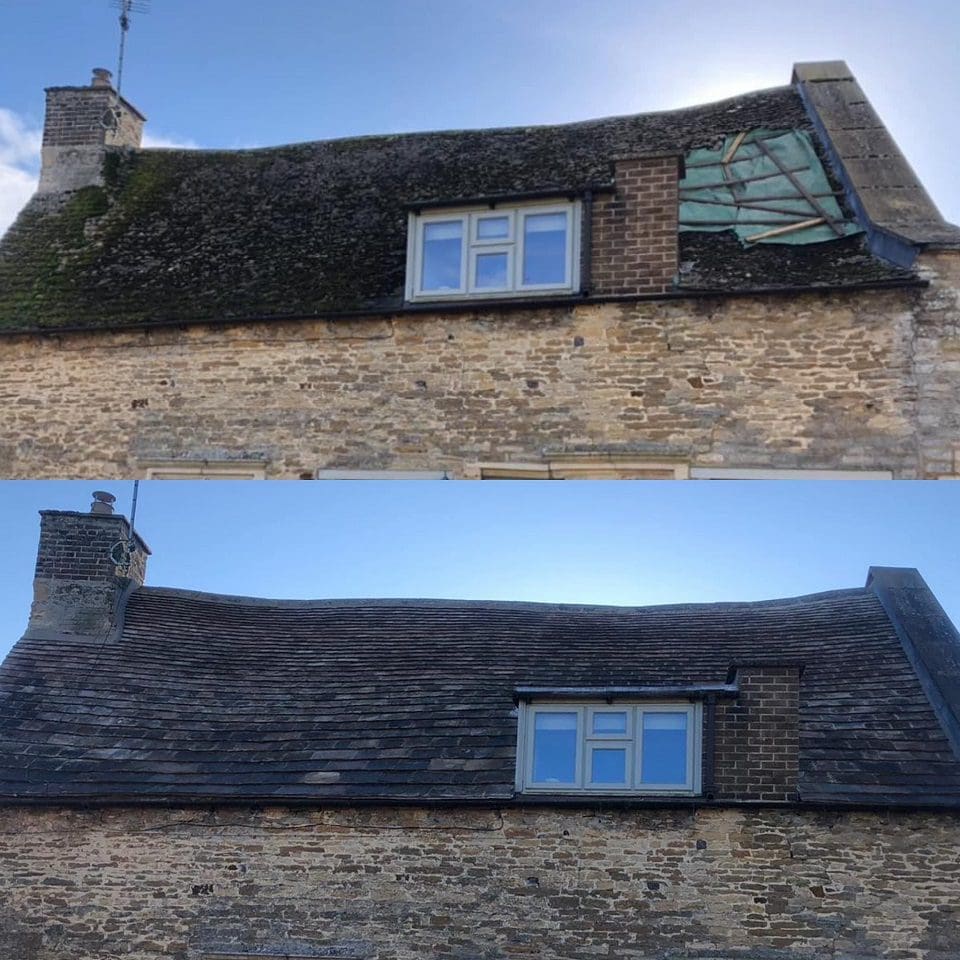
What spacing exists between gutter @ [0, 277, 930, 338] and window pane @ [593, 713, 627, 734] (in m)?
4.37

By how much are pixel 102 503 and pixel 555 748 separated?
7.30 meters

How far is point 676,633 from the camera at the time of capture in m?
15.9

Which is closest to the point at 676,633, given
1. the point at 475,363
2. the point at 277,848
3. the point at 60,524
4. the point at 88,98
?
the point at 475,363

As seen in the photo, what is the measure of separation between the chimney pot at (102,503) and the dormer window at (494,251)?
5513 mm

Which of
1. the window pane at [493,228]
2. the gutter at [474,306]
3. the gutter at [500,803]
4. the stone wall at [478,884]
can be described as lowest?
the stone wall at [478,884]

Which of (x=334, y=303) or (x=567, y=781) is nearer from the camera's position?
(x=567, y=781)

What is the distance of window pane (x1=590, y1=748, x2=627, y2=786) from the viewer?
12430mm

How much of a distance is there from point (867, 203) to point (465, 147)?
5535 mm

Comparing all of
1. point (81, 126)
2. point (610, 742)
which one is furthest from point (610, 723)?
point (81, 126)

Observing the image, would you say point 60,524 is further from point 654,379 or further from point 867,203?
Answer: point 867,203

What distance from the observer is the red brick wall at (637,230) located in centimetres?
1306

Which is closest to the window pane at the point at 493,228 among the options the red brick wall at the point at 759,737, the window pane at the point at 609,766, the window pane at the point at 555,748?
the window pane at the point at 555,748

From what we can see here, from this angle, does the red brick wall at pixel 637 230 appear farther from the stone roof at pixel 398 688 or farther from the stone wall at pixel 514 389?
the stone roof at pixel 398 688

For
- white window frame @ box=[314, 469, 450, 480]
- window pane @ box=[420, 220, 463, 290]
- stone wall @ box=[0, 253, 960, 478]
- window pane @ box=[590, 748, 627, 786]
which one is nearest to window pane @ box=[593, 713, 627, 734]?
window pane @ box=[590, 748, 627, 786]
